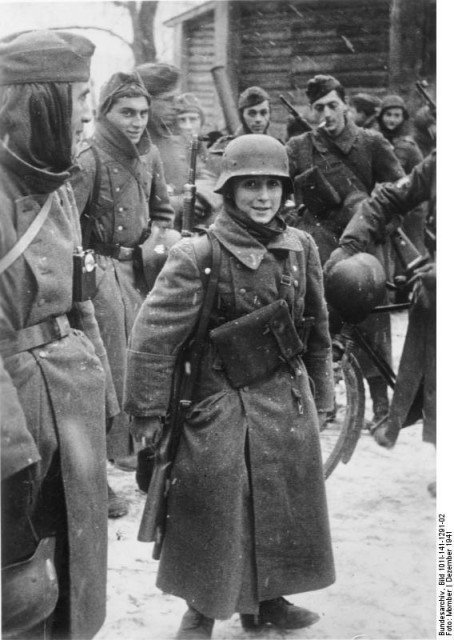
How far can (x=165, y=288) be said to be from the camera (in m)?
3.13

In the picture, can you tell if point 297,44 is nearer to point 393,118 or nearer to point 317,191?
point 393,118

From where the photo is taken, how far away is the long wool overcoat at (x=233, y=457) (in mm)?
3119

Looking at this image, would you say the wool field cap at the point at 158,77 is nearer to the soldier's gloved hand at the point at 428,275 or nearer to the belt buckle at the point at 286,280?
the soldier's gloved hand at the point at 428,275

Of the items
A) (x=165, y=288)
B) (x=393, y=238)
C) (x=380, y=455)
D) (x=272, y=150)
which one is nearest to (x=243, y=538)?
(x=165, y=288)

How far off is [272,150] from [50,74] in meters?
0.95

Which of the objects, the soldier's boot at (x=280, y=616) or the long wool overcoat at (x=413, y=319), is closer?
the soldier's boot at (x=280, y=616)

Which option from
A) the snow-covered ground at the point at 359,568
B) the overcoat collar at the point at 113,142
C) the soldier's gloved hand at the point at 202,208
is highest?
the overcoat collar at the point at 113,142

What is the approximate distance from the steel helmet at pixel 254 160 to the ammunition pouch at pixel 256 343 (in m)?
0.51

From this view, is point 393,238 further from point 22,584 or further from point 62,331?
point 22,584

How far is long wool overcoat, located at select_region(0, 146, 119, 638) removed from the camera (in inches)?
101

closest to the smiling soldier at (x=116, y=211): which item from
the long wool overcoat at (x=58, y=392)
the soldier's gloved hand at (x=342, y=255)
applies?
the soldier's gloved hand at (x=342, y=255)

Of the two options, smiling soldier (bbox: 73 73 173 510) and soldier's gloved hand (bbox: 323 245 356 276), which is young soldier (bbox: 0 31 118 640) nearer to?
smiling soldier (bbox: 73 73 173 510)
